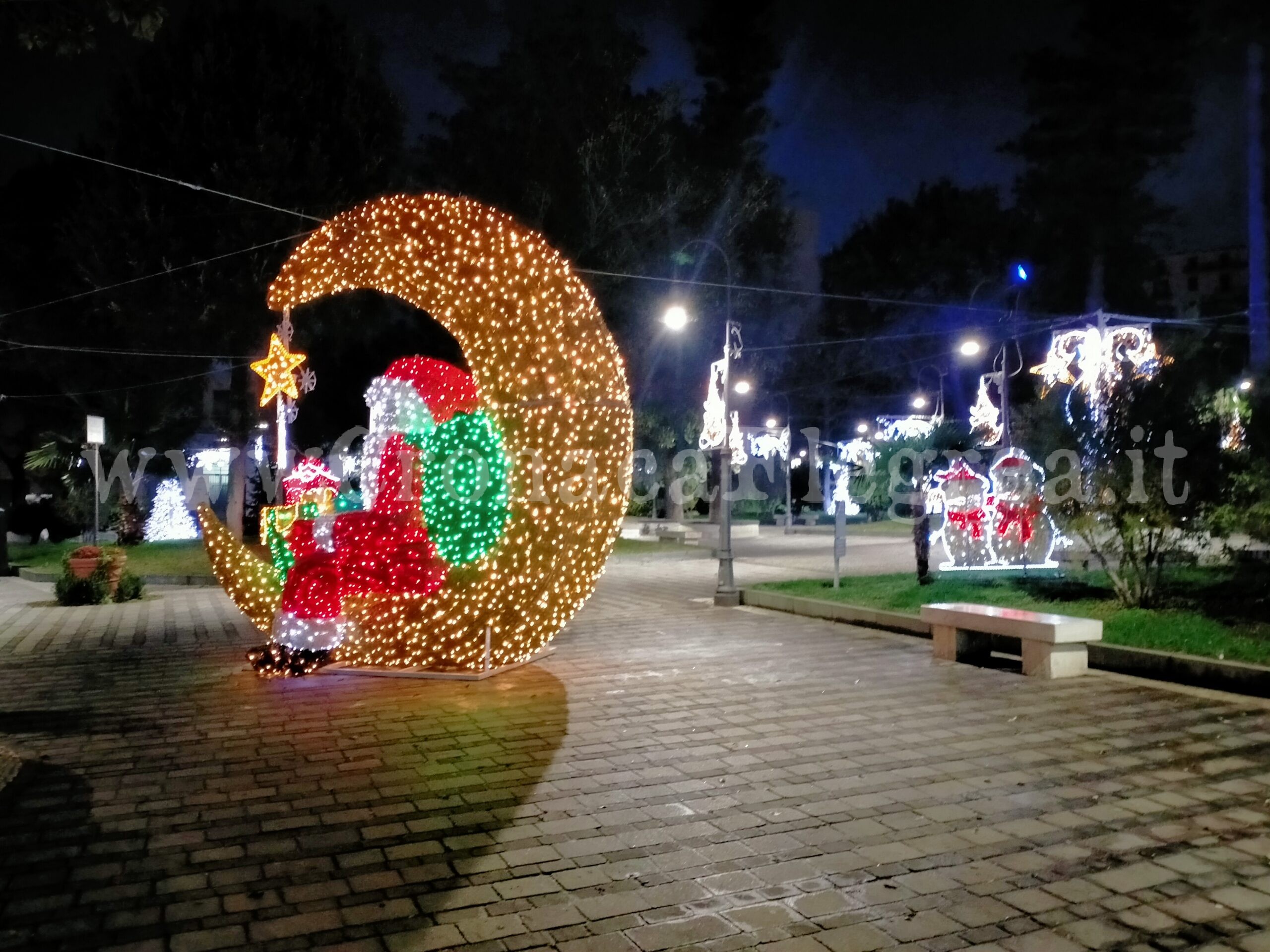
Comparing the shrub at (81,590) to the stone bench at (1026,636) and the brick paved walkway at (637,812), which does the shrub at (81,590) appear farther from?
the stone bench at (1026,636)

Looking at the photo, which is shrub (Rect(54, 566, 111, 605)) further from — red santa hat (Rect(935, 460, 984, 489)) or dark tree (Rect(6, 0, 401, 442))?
red santa hat (Rect(935, 460, 984, 489))

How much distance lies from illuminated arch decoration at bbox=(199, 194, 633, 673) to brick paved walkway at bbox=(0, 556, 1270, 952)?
1.76ft

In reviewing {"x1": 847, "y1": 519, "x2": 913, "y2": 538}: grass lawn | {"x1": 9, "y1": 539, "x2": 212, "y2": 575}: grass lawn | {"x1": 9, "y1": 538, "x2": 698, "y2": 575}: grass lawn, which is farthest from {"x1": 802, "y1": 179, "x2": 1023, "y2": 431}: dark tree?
{"x1": 9, "y1": 539, "x2": 212, "y2": 575}: grass lawn

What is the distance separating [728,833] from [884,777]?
1.36 metres

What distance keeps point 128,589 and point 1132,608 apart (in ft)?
45.6

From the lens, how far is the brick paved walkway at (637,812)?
13.1 feet

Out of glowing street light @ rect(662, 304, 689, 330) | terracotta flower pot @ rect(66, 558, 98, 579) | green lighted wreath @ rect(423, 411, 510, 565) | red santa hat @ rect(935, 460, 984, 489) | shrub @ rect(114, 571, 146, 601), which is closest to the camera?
green lighted wreath @ rect(423, 411, 510, 565)

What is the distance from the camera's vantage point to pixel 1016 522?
15320 mm

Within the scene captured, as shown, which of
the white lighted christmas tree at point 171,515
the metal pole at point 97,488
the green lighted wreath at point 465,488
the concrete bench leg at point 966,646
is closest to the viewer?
the green lighted wreath at point 465,488

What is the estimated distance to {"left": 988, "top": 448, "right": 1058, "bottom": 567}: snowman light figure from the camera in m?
15.0

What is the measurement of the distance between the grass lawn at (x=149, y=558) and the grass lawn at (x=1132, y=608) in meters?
10.7

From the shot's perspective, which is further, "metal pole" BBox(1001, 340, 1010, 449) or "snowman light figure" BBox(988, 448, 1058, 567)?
"metal pole" BBox(1001, 340, 1010, 449)
